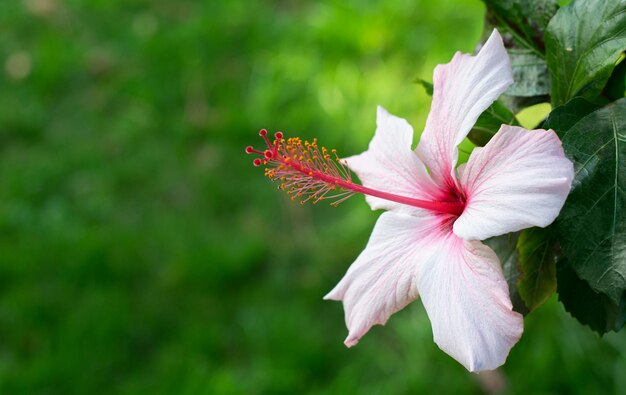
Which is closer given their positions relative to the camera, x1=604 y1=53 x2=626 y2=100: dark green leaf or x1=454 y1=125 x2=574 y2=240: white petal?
x1=454 y1=125 x2=574 y2=240: white petal

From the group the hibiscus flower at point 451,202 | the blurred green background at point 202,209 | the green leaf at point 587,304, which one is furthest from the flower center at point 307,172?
the blurred green background at point 202,209

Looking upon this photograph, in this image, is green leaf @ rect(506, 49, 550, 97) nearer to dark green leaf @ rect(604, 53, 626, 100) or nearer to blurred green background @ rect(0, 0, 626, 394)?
dark green leaf @ rect(604, 53, 626, 100)

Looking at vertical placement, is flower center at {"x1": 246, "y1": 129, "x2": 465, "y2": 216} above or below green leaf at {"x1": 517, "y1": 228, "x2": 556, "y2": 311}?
above

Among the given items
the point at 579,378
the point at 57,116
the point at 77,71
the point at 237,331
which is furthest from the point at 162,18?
the point at 579,378

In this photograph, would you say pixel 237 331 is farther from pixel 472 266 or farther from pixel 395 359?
pixel 472 266

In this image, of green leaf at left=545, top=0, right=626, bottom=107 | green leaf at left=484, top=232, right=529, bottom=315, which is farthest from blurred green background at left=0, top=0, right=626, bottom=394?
green leaf at left=545, top=0, right=626, bottom=107

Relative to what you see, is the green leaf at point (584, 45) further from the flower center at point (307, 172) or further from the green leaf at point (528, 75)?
the flower center at point (307, 172)
